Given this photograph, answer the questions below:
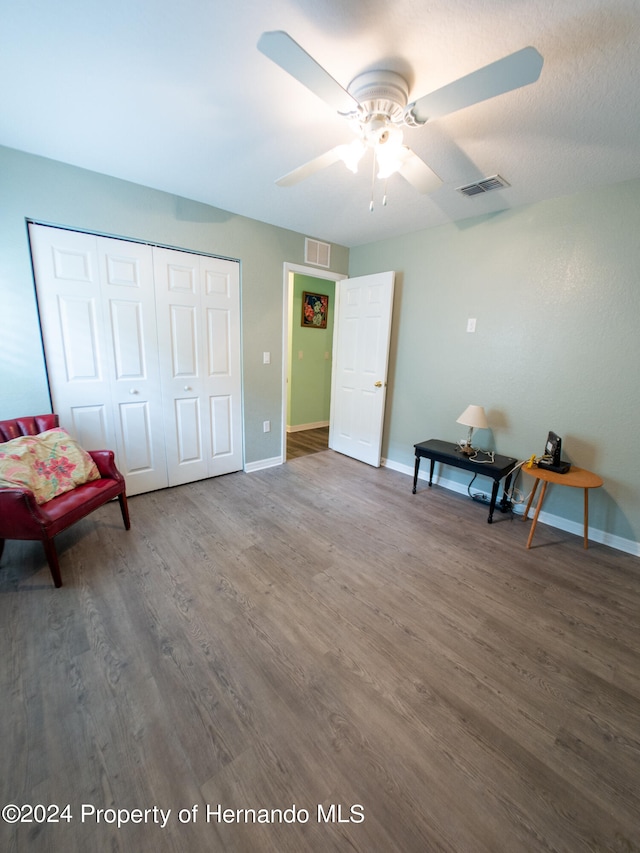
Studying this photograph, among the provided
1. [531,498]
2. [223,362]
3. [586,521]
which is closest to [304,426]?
[223,362]

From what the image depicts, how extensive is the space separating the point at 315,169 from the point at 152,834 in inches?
104

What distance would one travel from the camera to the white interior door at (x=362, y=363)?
3531 mm

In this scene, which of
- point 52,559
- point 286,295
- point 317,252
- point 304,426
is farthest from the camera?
point 304,426

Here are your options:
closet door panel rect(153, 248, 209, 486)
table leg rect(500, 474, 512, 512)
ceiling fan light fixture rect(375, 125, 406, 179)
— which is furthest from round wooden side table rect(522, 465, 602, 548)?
closet door panel rect(153, 248, 209, 486)

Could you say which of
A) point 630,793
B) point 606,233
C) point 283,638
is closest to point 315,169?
point 606,233

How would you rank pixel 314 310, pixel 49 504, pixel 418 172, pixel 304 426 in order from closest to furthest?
pixel 418 172 < pixel 49 504 < pixel 314 310 < pixel 304 426

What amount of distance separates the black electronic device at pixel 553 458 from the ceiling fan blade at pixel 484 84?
83.6 inches

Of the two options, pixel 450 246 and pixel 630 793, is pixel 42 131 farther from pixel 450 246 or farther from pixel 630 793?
pixel 630 793

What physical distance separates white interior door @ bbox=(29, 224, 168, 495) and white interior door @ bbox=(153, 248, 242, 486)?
120 millimetres

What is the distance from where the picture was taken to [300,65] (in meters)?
1.10

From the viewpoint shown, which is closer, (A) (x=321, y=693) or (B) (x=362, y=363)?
(A) (x=321, y=693)

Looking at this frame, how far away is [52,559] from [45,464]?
0.60 m

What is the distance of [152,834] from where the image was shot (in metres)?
0.94

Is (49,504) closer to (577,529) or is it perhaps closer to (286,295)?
(286,295)
